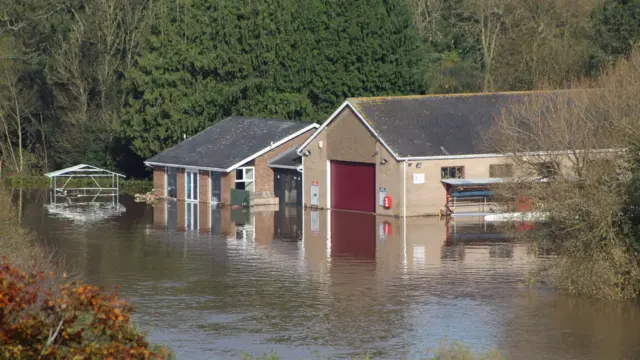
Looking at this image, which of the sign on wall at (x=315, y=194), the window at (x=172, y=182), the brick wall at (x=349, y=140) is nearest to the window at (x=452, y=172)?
the brick wall at (x=349, y=140)

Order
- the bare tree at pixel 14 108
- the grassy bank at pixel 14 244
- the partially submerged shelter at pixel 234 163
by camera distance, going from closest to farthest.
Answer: the grassy bank at pixel 14 244 < the partially submerged shelter at pixel 234 163 < the bare tree at pixel 14 108

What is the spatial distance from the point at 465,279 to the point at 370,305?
458cm

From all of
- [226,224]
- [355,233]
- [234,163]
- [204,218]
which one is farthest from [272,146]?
[355,233]

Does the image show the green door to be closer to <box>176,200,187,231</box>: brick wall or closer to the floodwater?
<box>176,200,187,231</box>: brick wall

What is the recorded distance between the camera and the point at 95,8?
A: 69.1 meters

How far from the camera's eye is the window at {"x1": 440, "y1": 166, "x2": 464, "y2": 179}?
154ft

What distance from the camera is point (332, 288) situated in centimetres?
3142

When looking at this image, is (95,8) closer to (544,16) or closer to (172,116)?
(172,116)

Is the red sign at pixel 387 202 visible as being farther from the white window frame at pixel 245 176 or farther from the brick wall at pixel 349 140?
the white window frame at pixel 245 176

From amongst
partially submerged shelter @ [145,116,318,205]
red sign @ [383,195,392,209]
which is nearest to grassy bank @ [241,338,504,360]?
red sign @ [383,195,392,209]

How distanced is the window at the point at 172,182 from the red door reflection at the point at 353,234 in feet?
32.9

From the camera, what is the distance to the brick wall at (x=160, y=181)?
5744cm

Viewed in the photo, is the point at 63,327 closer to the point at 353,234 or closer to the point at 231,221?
the point at 353,234

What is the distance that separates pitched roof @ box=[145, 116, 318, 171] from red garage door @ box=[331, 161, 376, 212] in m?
4.30
